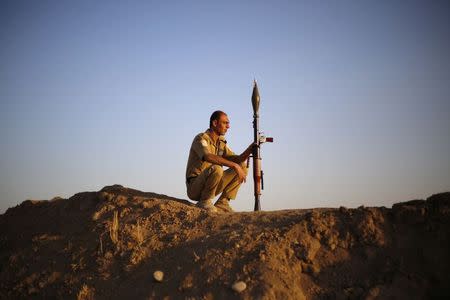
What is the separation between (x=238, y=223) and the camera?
536cm

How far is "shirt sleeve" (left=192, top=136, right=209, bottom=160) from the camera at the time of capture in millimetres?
6235

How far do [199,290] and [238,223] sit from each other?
4.54 feet

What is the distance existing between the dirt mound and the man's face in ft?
5.85

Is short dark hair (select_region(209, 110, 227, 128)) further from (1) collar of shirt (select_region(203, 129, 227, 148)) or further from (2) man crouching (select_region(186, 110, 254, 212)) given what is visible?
(1) collar of shirt (select_region(203, 129, 227, 148))

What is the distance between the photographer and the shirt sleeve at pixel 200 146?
623 cm

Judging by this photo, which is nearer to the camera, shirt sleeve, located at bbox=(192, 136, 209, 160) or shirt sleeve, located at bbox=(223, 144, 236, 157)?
shirt sleeve, located at bbox=(192, 136, 209, 160)

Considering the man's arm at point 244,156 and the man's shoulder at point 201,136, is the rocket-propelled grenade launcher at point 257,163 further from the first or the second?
the man's shoulder at point 201,136

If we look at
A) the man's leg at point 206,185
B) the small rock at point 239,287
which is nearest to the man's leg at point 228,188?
the man's leg at point 206,185

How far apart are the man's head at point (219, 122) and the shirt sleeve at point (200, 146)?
1.69 ft

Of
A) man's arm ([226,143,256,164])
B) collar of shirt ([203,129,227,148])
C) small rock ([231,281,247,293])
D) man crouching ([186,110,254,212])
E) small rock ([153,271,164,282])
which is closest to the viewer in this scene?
small rock ([231,281,247,293])

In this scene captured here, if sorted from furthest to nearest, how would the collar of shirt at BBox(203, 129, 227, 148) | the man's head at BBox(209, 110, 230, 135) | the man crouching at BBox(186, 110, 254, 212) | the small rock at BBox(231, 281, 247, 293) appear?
the man's head at BBox(209, 110, 230, 135)
the collar of shirt at BBox(203, 129, 227, 148)
the man crouching at BBox(186, 110, 254, 212)
the small rock at BBox(231, 281, 247, 293)

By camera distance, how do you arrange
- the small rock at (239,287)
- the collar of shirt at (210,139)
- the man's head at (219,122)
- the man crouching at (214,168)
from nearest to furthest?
the small rock at (239,287) < the man crouching at (214,168) < the collar of shirt at (210,139) < the man's head at (219,122)

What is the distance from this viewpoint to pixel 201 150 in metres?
6.26

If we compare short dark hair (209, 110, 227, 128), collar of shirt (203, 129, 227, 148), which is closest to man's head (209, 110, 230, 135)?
short dark hair (209, 110, 227, 128)
